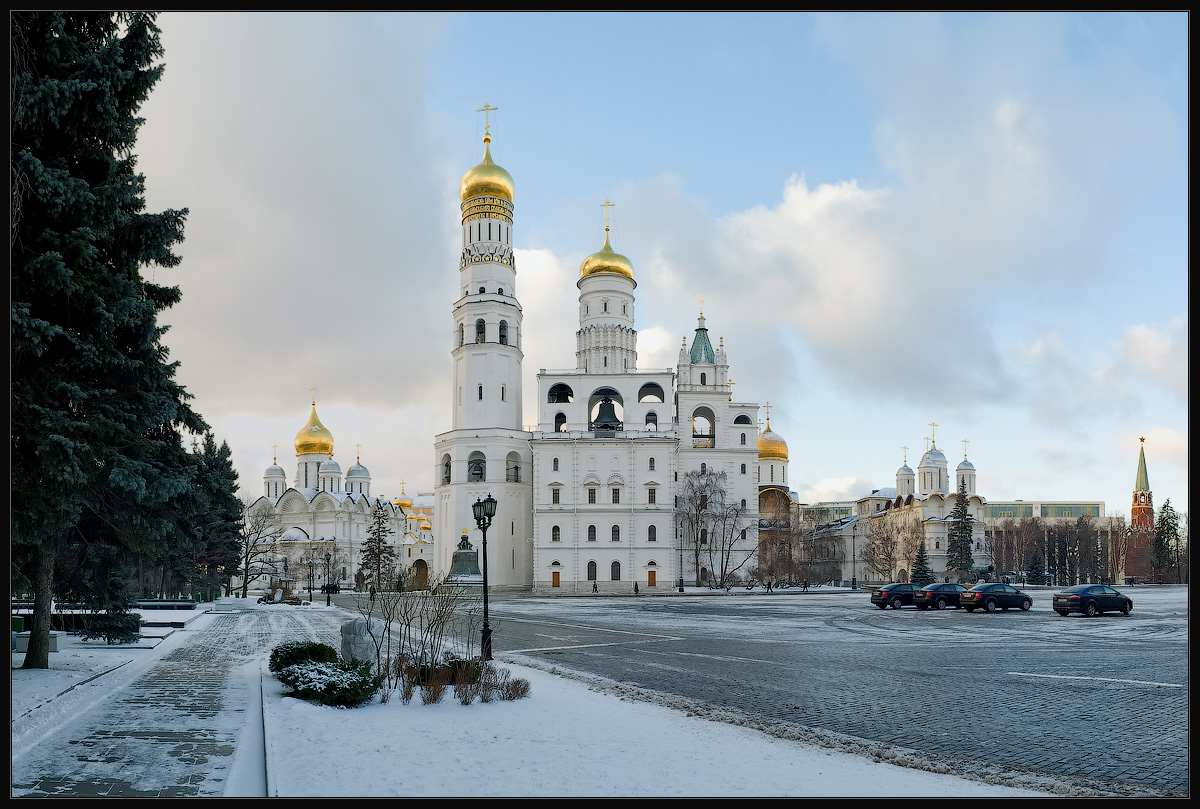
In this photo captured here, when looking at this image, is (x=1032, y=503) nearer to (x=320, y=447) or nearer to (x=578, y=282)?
(x=578, y=282)

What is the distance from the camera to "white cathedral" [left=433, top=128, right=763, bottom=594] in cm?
6819

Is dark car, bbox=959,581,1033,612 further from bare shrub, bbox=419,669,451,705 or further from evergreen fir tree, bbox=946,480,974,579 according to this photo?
evergreen fir tree, bbox=946,480,974,579

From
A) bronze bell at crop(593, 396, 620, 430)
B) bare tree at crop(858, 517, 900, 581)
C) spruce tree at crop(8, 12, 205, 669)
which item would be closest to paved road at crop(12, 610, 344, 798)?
spruce tree at crop(8, 12, 205, 669)

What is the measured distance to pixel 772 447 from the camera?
97.3 meters

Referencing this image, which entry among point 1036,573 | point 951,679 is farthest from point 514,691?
point 1036,573

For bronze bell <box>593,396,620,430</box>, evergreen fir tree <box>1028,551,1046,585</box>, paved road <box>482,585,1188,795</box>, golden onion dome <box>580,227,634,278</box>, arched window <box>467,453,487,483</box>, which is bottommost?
evergreen fir tree <box>1028,551,1046,585</box>

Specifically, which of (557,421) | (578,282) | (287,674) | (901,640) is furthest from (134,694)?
(578,282)

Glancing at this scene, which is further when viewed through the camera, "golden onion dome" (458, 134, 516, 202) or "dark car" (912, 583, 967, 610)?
"golden onion dome" (458, 134, 516, 202)

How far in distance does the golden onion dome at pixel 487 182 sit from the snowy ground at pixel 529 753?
208ft

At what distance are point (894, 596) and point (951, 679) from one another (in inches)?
1014

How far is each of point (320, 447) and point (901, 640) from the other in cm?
9871

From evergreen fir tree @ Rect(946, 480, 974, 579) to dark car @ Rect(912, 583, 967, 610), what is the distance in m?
41.2

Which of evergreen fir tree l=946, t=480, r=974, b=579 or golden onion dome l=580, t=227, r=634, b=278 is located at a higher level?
golden onion dome l=580, t=227, r=634, b=278

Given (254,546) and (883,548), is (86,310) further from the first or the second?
(883,548)
